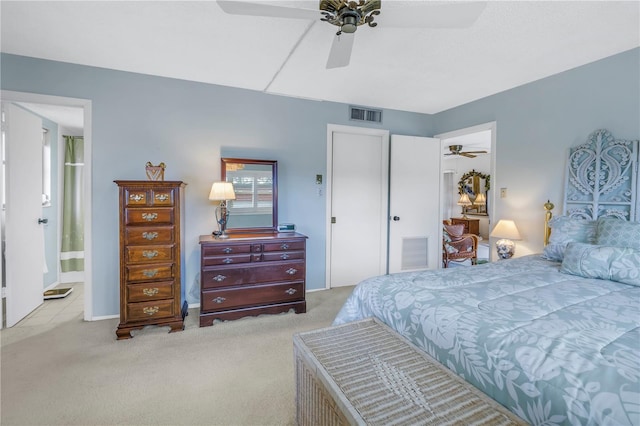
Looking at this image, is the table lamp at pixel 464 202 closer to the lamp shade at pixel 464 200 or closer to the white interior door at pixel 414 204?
the lamp shade at pixel 464 200

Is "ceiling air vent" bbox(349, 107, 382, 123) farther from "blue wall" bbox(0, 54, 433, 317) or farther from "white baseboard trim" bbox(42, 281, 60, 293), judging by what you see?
"white baseboard trim" bbox(42, 281, 60, 293)

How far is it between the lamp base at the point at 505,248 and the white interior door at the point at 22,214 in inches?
190

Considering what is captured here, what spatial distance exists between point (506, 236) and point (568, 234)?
814 mm

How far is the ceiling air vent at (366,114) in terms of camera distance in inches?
160

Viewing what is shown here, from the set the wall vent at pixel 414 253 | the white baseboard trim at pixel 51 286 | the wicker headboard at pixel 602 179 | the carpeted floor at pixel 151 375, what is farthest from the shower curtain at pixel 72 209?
the wicker headboard at pixel 602 179

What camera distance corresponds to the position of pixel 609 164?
262 cm

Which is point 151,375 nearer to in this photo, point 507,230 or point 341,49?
point 341,49

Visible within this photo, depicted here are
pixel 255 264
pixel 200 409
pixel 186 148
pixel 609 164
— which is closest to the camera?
pixel 200 409

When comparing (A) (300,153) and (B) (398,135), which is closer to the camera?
(A) (300,153)

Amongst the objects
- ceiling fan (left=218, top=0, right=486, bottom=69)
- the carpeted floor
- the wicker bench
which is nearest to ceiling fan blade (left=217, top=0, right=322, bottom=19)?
ceiling fan (left=218, top=0, right=486, bottom=69)

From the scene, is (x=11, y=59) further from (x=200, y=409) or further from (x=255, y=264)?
(x=200, y=409)

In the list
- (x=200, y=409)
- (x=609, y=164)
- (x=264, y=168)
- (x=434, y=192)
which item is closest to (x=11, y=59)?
(x=264, y=168)

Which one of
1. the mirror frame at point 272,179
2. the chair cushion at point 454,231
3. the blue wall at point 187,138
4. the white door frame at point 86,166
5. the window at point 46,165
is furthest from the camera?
the chair cushion at point 454,231

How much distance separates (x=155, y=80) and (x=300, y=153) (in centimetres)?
170
